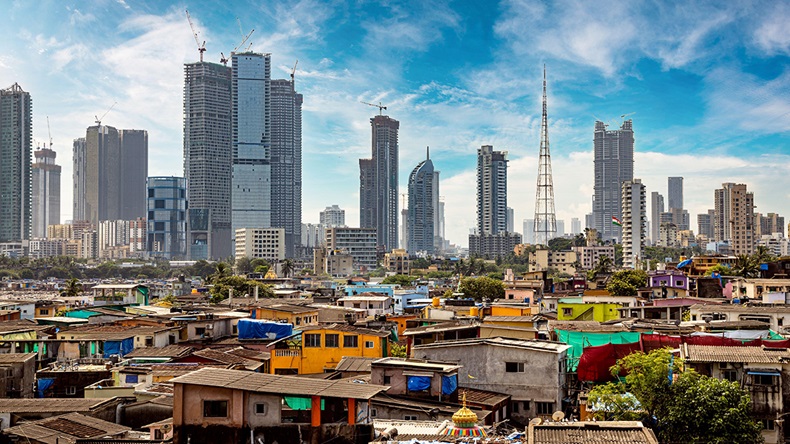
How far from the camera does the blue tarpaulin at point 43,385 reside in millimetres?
26172

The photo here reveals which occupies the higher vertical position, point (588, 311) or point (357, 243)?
point (357, 243)

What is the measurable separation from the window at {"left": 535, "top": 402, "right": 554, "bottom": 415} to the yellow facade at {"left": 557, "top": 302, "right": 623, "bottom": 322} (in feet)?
58.2

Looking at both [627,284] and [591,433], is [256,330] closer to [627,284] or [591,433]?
[591,433]

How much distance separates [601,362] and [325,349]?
10551mm

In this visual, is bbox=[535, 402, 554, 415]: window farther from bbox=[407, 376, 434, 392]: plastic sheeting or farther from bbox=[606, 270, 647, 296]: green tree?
bbox=[606, 270, 647, 296]: green tree

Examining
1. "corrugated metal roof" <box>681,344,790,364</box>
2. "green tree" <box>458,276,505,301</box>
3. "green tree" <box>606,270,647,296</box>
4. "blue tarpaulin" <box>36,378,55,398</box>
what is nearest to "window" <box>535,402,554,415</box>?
"corrugated metal roof" <box>681,344,790,364</box>

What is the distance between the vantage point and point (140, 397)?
23234mm

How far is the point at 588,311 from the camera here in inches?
1638

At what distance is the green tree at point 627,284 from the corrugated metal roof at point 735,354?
39.2 meters

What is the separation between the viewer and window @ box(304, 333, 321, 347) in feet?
102

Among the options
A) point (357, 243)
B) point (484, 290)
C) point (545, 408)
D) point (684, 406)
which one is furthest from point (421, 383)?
point (357, 243)

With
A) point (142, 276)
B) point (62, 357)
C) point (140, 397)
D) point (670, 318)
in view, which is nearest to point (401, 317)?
point (670, 318)

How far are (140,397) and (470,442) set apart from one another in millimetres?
12028

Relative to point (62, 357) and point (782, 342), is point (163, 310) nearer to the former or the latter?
point (62, 357)
